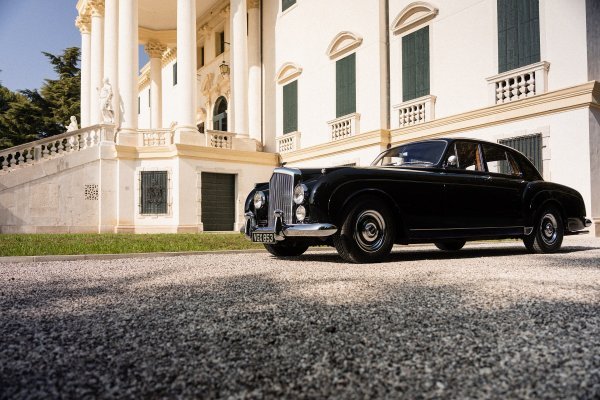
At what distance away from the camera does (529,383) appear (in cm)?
168

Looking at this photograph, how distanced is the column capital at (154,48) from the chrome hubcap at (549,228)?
27.4 m

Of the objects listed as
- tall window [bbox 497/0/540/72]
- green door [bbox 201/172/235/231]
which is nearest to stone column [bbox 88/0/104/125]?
green door [bbox 201/172/235/231]

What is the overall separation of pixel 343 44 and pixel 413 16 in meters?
3.13

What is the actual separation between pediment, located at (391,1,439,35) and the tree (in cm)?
2966

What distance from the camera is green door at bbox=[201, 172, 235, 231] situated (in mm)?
19375

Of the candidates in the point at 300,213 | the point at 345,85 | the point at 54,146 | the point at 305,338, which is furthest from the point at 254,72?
the point at 305,338

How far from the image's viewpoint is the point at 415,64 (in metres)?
15.5

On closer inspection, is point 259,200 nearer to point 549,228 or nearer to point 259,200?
point 259,200

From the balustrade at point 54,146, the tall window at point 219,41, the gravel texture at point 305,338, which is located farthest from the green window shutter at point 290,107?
the gravel texture at point 305,338

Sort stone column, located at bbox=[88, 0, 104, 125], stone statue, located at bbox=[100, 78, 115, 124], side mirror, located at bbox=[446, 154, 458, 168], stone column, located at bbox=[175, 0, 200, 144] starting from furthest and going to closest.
Answer: stone column, located at bbox=[88, 0, 104, 125] < stone statue, located at bbox=[100, 78, 115, 124] < stone column, located at bbox=[175, 0, 200, 144] < side mirror, located at bbox=[446, 154, 458, 168]

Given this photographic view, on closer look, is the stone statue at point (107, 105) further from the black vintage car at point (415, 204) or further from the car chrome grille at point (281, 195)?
the car chrome grille at point (281, 195)

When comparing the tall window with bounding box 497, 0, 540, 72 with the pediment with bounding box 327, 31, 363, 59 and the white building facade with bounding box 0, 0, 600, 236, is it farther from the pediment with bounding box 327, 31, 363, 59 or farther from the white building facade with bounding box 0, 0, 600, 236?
the pediment with bounding box 327, 31, 363, 59

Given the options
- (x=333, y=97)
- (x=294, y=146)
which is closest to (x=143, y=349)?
(x=333, y=97)

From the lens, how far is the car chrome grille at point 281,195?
6.09 metres
